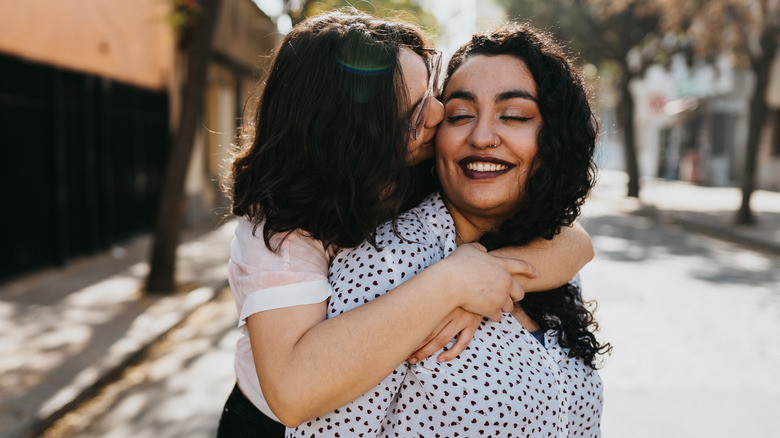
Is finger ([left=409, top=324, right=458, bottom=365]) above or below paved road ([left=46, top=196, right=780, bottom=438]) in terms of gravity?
above

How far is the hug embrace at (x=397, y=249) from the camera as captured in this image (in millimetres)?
1389

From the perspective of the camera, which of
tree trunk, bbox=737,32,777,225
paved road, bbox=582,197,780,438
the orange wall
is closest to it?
paved road, bbox=582,197,780,438

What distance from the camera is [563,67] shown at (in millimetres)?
1870

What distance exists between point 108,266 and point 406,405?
8.90m

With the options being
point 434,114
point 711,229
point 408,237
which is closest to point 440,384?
point 408,237

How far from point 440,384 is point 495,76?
89cm

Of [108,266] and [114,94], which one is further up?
[114,94]

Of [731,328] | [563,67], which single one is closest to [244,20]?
[731,328]

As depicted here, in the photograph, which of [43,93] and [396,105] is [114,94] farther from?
[396,105]

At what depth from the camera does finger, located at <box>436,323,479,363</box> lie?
143 cm

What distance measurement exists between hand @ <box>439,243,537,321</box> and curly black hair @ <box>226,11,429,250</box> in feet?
0.71

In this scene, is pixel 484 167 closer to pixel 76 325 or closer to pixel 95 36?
pixel 76 325

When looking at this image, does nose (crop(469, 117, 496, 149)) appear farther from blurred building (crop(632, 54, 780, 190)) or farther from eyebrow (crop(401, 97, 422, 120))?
blurred building (crop(632, 54, 780, 190))

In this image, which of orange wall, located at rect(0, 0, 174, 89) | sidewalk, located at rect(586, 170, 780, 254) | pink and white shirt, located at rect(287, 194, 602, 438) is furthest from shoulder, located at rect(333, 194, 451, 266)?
sidewalk, located at rect(586, 170, 780, 254)
